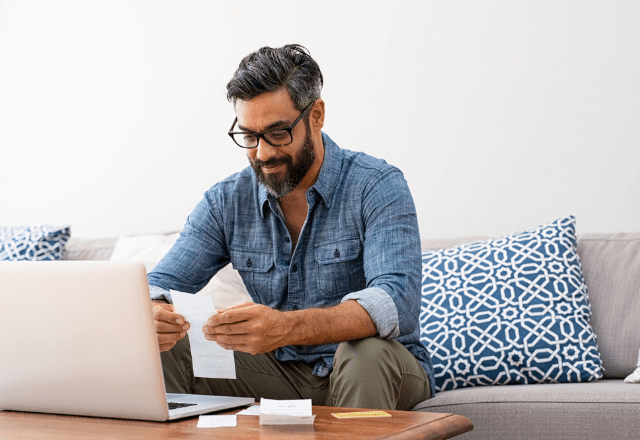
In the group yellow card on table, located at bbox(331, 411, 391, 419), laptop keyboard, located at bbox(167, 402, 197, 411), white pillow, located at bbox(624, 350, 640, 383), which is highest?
yellow card on table, located at bbox(331, 411, 391, 419)

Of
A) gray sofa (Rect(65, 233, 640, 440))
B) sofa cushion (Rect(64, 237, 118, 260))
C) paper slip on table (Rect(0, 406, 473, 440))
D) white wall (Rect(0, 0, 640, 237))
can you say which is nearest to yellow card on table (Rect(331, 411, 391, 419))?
paper slip on table (Rect(0, 406, 473, 440))

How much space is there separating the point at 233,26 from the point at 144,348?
6.37 feet

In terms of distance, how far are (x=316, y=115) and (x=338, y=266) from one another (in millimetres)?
364

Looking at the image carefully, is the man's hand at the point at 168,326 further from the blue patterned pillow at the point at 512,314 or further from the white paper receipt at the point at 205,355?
the blue patterned pillow at the point at 512,314

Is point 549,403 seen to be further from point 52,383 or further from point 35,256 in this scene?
point 35,256

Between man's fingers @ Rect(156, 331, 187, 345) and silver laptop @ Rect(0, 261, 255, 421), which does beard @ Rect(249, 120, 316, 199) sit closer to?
man's fingers @ Rect(156, 331, 187, 345)

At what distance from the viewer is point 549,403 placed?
1.54 metres

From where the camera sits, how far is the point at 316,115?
1.69 meters

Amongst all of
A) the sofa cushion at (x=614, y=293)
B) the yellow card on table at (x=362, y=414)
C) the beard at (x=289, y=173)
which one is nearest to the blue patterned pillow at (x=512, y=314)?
the sofa cushion at (x=614, y=293)

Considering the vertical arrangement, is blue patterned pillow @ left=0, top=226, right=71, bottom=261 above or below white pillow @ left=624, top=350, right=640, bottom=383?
above

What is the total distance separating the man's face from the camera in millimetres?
1589

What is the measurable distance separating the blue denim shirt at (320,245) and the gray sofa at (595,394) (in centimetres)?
13

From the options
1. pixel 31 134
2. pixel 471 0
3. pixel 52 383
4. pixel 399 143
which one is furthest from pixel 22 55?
pixel 52 383

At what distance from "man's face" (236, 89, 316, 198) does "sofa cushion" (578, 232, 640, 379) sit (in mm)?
878
